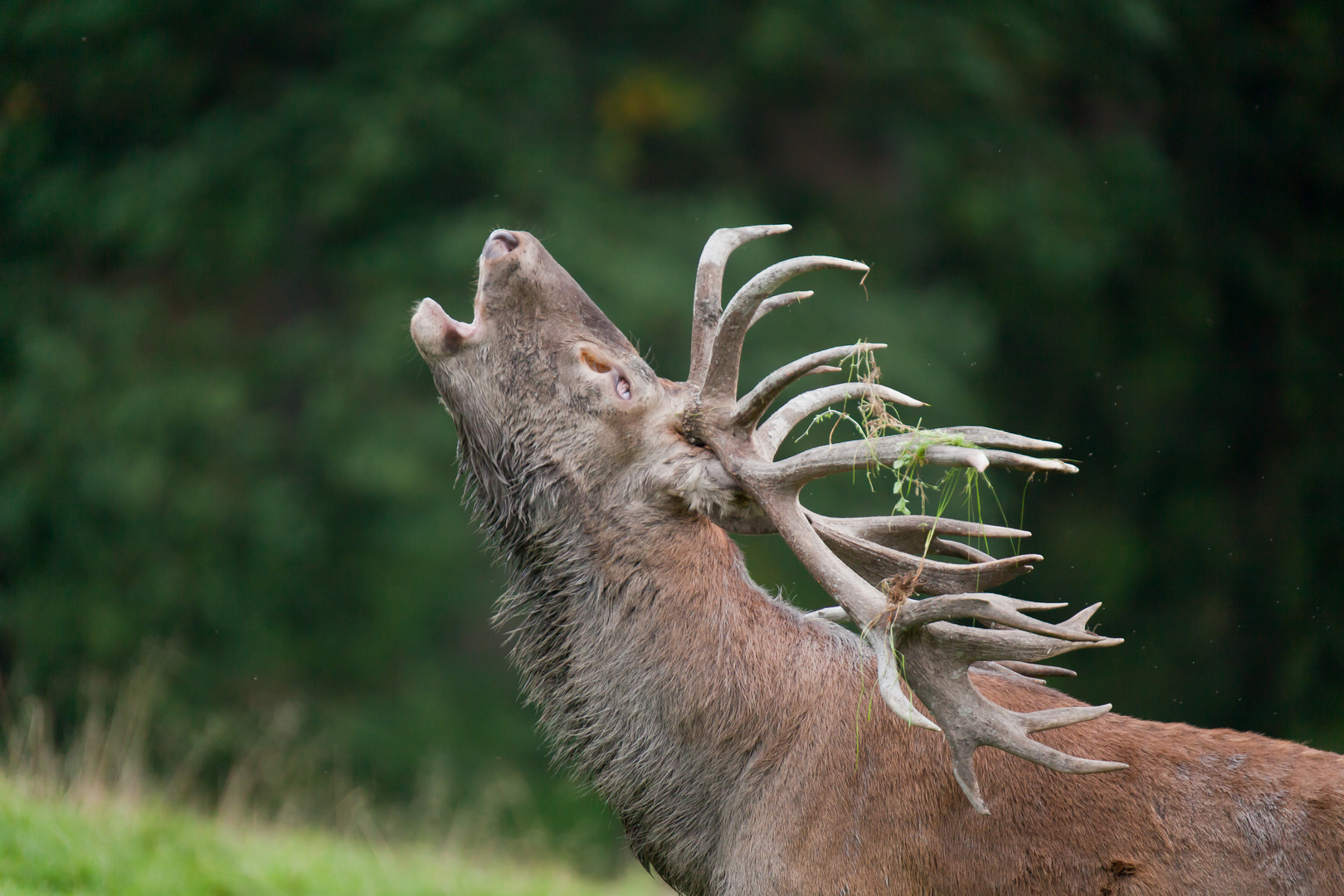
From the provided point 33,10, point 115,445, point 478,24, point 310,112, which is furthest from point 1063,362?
point 33,10

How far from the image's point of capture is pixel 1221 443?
1131cm

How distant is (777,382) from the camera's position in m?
2.95

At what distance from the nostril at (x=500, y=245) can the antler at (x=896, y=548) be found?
0.54 metres

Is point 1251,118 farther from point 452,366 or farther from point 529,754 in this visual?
point 452,366

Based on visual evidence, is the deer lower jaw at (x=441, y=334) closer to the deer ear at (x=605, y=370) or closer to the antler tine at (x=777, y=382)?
the deer ear at (x=605, y=370)

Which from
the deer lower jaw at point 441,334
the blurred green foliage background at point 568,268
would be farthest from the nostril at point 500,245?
the blurred green foliage background at point 568,268

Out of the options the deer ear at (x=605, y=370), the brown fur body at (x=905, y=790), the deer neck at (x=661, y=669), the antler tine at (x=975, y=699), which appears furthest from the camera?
the deer ear at (x=605, y=370)

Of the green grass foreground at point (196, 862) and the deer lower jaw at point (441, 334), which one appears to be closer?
the deer lower jaw at point (441, 334)

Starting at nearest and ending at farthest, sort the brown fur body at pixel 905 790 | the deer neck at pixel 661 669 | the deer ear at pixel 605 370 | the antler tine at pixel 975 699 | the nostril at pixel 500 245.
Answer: the antler tine at pixel 975 699 < the brown fur body at pixel 905 790 < the deer neck at pixel 661 669 < the deer ear at pixel 605 370 < the nostril at pixel 500 245

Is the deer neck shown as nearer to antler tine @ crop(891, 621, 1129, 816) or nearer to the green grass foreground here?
antler tine @ crop(891, 621, 1129, 816)

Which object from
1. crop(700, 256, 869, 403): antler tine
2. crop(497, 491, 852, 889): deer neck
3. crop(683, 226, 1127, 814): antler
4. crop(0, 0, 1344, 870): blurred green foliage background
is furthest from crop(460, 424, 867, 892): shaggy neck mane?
crop(0, 0, 1344, 870): blurred green foliage background

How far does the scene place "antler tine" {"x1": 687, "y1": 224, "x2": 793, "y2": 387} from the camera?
3264 millimetres

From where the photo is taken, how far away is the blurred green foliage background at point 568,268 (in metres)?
10.3

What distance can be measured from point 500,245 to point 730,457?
908 millimetres
